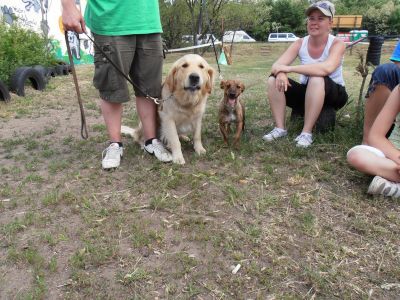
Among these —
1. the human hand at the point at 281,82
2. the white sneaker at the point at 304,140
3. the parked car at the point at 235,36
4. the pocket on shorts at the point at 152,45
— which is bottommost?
the parked car at the point at 235,36

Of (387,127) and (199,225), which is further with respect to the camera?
(387,127)

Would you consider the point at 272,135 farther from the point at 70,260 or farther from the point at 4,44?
the point at 4,44

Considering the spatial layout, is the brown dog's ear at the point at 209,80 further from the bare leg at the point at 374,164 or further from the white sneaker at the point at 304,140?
the bare leg at the point at 374,164

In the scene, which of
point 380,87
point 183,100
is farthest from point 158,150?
point 380,87

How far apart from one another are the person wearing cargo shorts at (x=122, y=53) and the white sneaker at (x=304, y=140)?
1.23 metres

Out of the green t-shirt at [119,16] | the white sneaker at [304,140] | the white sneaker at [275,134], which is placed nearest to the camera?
the green t-shirt at [119,16]

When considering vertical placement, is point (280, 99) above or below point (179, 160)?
above

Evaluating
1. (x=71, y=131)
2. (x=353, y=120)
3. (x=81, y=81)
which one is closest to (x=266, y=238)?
(x=353, y=120)

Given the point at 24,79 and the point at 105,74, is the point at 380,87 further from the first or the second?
the point at 24,79

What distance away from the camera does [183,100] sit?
332 cm

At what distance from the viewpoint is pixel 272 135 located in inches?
149

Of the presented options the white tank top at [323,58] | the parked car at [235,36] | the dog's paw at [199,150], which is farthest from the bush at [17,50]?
the parked car at [235,36]

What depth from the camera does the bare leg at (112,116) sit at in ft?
10.7

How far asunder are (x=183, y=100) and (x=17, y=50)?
5005 mm
